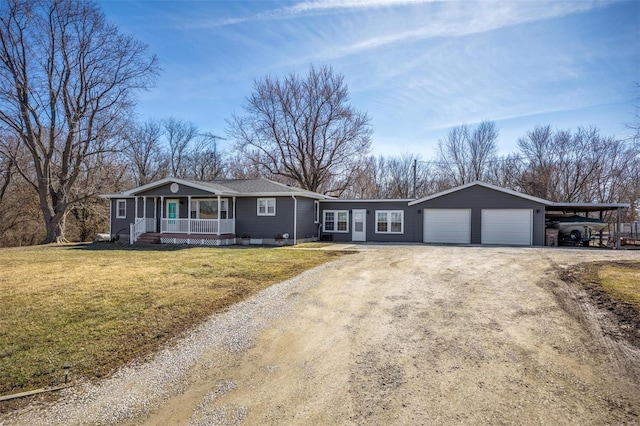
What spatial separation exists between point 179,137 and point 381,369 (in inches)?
1646

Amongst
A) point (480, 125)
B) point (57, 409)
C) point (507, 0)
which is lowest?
point (57, 409)

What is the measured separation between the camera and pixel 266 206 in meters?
19.9

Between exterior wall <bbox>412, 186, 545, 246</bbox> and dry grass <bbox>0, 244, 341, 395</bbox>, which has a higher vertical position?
exterior wall <bbox>412, 186, 545, 246</bbox>

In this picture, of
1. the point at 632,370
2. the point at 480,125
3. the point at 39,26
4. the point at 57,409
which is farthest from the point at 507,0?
the point at 480,125

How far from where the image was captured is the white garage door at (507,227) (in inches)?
757

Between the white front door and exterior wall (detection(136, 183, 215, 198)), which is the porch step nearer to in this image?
exterior wall (detection(136, 183, 215, 198))

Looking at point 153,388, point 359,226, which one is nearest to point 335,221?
point 359,226

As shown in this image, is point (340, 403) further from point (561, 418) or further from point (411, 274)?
point (411, 274)

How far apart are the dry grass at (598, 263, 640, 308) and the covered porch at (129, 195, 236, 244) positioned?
15603 millimetres

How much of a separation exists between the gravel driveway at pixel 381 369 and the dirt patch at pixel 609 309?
22 centimetres

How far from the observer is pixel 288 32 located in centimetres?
1319

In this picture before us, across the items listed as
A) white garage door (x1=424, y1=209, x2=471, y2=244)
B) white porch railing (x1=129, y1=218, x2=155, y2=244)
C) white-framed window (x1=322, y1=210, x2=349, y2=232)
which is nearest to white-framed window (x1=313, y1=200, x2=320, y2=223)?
white-framed window (x1=322, y1=210, x2=349, y2=232)

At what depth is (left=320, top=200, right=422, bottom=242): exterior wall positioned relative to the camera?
67.8 ft

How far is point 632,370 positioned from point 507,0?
32.9ft
